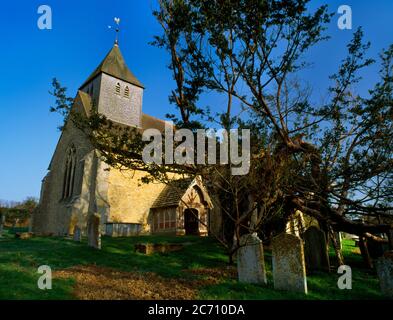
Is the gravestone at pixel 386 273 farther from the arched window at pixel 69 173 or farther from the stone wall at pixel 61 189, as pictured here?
the arched window at pixel 69 173

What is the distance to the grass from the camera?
235 inches

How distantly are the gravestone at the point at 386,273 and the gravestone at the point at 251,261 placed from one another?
279 cm

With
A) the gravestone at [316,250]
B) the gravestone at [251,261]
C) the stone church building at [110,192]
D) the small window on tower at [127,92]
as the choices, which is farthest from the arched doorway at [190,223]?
the gravestone at [251,261]

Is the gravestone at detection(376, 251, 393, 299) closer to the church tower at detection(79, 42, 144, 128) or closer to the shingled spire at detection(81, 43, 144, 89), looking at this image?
the church tower at detection(79, 42, 144, 128)

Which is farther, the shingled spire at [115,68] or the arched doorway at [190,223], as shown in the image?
the shingled spire at [115,68]

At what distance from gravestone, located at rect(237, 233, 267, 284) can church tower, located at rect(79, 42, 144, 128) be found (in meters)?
20.9

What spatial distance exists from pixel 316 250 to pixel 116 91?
2315 cm

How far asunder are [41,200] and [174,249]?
62.2ft

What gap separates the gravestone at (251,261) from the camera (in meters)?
7.35

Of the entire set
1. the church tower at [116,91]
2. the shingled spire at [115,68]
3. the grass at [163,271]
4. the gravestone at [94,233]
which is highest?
the shingled spire at [115,68]

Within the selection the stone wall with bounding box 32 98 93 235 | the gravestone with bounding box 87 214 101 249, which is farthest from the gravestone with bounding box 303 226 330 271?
the stone wall with bounding box 32 98 93 235

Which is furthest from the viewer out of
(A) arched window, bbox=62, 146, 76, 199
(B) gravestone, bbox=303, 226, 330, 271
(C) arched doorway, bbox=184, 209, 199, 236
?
(A) arched window, bbox=62, 146, 76, 199
